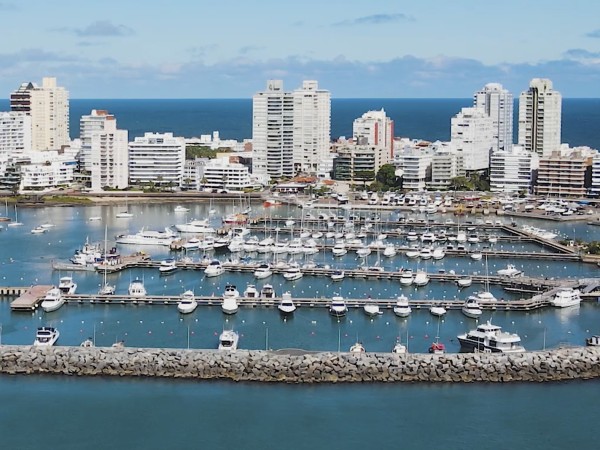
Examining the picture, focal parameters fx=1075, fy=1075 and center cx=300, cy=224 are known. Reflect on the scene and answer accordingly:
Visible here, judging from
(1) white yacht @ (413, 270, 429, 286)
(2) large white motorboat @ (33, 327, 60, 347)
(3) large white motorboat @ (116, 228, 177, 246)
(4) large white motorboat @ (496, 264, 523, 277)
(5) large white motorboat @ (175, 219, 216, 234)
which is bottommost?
(2) large white motorboat @ (33, 327, 60, 347)

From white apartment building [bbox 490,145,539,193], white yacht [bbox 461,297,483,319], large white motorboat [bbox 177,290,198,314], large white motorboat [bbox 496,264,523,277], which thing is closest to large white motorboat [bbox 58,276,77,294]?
large white motorboat [bbox 177,290,198,314]

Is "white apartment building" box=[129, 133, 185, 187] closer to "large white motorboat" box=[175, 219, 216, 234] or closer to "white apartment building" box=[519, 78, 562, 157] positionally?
"large white motorboat" box=[175, 219, 216, 234]

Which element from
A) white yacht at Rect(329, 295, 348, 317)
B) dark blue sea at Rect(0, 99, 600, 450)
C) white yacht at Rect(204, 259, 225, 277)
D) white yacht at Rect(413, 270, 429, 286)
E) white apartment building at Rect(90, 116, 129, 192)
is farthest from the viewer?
white apartment building at Rect(90, 116, 129, 192)

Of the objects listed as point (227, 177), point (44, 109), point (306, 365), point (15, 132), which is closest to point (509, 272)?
point (306, 365)

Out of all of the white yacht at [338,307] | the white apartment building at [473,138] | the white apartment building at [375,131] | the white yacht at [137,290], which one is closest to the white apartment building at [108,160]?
the white apartment building at [375,131]

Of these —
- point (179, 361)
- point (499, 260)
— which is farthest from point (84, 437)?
point (499, 260)

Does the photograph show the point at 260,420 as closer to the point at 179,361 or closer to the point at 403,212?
the point at 179,361
